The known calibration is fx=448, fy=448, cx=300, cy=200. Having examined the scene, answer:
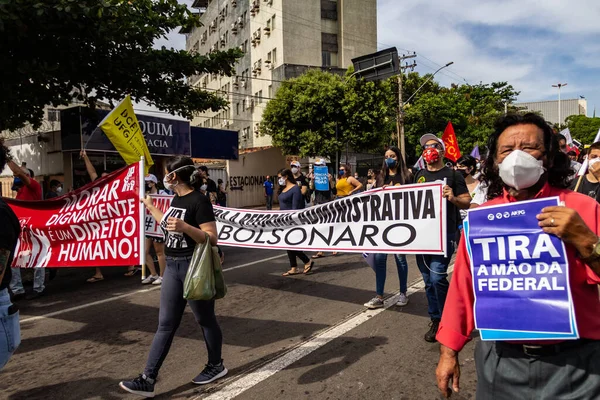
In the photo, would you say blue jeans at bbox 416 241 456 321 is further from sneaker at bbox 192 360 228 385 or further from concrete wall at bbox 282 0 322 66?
concrete wall at bbox 282 0 322 66

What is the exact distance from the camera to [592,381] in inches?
65.2

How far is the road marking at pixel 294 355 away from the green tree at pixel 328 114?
2278 cm

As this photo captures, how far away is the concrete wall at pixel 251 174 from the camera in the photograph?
27.4 metres

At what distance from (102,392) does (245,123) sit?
42.2 m

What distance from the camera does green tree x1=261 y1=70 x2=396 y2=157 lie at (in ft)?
90.8

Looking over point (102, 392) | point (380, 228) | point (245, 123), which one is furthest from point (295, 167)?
point (245, 123)

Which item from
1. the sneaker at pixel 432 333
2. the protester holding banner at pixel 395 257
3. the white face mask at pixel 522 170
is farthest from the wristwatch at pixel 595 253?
the protester holding banner at pixel 395 257

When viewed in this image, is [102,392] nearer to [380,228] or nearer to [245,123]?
[380,228]

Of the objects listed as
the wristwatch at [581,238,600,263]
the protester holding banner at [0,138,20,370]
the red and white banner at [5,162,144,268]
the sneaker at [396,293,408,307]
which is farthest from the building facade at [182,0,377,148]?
the wristwatch at [581,238,600,263]

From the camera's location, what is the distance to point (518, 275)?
5.85ft

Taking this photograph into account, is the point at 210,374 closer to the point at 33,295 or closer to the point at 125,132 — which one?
the point at 125,132

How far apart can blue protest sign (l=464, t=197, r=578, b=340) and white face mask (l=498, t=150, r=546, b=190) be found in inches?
3.3

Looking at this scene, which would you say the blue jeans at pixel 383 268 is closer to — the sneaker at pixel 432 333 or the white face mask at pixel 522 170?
the sneaker at pixel 432 333

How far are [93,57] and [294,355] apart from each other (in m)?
8.01
